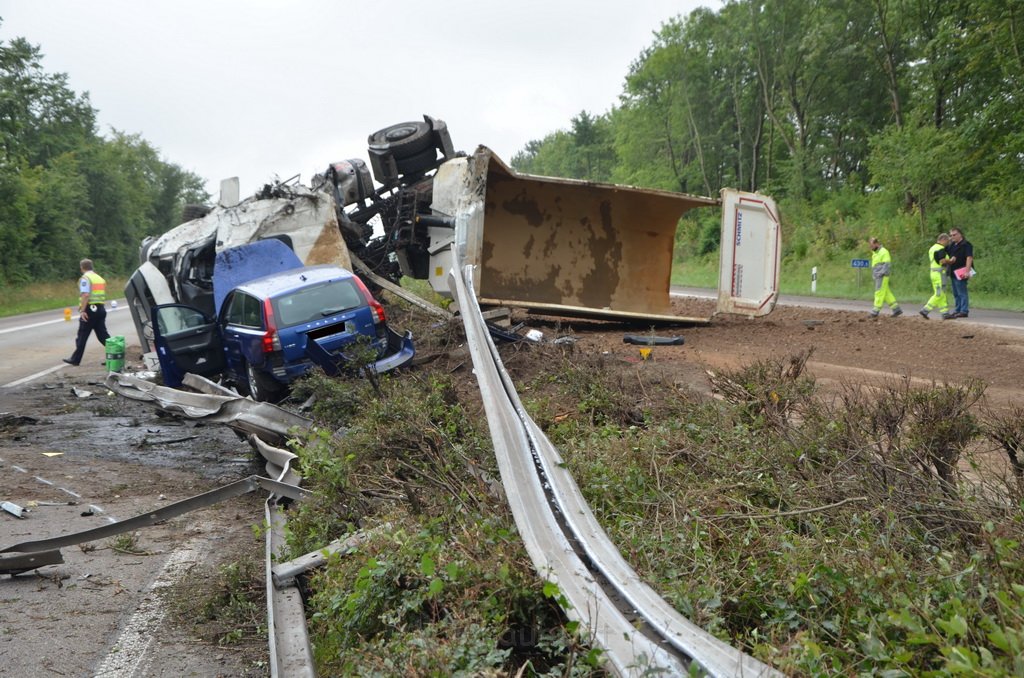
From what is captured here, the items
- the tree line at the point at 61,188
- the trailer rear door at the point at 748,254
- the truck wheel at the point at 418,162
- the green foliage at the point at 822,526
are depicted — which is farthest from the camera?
the tree line at the point at 61,188

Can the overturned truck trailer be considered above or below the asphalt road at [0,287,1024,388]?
above

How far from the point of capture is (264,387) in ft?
31.0

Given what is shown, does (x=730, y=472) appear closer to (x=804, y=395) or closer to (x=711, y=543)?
(x=711, y=543)

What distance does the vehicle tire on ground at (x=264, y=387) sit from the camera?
371 inches

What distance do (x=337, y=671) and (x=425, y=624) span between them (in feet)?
1.33

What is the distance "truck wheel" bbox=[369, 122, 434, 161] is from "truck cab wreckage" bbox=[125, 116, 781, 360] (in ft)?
0.08

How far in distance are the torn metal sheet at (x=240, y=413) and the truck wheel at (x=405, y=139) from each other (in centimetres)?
675

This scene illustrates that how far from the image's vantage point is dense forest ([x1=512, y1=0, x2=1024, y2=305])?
77.0 feet

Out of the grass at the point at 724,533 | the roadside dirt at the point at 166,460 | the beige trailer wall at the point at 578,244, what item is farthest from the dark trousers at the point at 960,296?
A: the grass at the point at 724,533

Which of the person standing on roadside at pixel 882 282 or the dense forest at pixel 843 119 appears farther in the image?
the dense forest at pixel 843 119

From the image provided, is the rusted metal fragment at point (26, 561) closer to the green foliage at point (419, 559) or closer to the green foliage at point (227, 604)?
the green foliage at point (227, 604)

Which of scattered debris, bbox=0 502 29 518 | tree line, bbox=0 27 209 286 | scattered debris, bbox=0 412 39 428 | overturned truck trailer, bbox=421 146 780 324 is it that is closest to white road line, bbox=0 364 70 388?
scattered debris, bbox=0 412 39 428

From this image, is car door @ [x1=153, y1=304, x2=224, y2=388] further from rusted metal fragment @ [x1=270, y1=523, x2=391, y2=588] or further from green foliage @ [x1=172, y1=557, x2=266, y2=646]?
rusted metal fragment @ [x1=270, y1=523, x2=391, y2=588]

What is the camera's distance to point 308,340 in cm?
917
